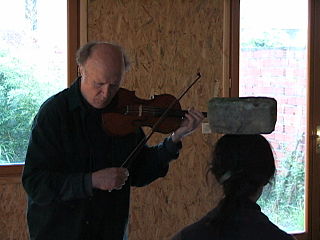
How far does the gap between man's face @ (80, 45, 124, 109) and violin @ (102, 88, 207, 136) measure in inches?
3.2

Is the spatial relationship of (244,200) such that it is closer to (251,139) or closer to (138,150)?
(251,139)

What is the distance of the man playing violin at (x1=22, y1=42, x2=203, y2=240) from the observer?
1.85 m

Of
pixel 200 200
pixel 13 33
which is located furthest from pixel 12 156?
pixel 200 200

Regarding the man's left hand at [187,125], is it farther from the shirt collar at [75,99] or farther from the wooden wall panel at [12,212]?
the wooden wall panel at [12,212]

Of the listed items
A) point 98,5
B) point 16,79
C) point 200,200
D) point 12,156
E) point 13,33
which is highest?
point 98,5

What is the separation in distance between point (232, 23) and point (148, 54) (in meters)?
0.70

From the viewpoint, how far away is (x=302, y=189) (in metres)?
4.13

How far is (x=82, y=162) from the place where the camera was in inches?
77.7

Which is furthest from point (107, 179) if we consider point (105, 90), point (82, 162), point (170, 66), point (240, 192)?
point (170, 66)

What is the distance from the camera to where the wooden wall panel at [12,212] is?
10.8 feet

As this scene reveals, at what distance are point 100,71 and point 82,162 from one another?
0.36 m

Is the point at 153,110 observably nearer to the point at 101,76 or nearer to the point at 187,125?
the point at 187,125

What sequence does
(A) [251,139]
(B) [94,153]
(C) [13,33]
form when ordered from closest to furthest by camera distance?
(A) [251,139]
(B) [94,153]
(C) [13,33]

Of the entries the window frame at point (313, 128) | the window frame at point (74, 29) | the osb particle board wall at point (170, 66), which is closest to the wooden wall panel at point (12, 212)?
the window frame at point (74, 29)
